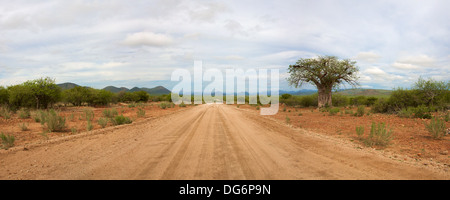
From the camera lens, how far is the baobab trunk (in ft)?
91.4

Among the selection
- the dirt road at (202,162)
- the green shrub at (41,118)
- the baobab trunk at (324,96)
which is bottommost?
the dirt road at (202,162)

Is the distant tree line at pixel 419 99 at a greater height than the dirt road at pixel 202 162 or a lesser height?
greater

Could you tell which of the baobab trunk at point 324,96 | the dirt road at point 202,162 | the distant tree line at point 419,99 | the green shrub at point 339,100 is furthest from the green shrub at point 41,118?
the green shrub at point 339,100

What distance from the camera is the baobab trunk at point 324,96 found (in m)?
27.8

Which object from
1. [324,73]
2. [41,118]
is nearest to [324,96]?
[324,73]

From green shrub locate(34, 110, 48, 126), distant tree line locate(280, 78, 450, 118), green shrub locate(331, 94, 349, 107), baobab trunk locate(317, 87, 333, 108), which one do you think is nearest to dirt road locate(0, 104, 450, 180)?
green shrub locate(34, 110, 48, 126)

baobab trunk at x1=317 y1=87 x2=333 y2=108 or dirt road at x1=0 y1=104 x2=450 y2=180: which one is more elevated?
baobab trunk at x1=317 y1=87 x2=333 y2=108

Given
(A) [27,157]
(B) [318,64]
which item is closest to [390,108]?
(B) [318,64]

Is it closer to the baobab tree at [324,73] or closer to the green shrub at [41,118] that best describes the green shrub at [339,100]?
the baobab tree at [324,73]

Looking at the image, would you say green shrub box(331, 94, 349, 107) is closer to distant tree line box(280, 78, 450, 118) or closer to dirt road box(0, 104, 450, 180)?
distant tree line box(280, 78, 450, 118)

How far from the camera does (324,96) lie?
2806 centimetres

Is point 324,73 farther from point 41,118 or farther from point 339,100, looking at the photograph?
point 41,118

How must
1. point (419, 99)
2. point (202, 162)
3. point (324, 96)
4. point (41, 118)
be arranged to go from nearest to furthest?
point (202, 162) < point (41, 118) < point (419, 99) < point (324, 96)
